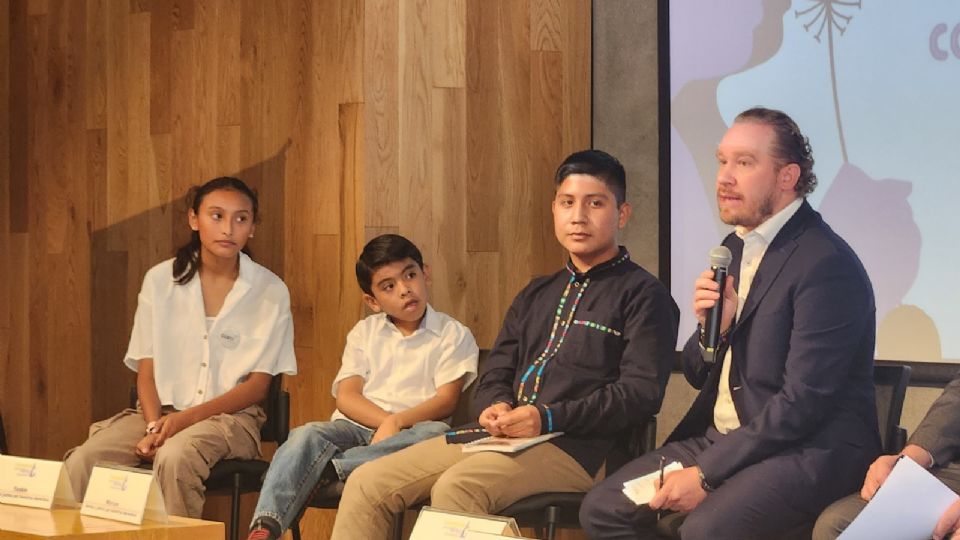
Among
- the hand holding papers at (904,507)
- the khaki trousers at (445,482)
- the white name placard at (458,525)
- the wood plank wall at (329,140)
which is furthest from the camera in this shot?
the wood plank wall at (329,140)

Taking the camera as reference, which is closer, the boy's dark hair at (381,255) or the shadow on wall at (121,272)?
the boy's dark hair at (381,255)

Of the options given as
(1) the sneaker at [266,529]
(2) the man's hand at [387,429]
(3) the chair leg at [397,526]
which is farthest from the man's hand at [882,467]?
(1) the sneaker at [266,529]

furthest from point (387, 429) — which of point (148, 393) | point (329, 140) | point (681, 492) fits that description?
point (329, 140)

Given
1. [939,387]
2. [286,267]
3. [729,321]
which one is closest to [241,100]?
[286,267]

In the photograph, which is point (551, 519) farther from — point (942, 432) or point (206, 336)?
point (206, 336)

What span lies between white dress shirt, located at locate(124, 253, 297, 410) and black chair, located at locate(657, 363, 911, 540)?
1684mm

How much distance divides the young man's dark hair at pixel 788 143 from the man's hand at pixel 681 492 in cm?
75

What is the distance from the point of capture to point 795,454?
2807 millimetres

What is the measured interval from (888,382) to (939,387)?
3.15 feet

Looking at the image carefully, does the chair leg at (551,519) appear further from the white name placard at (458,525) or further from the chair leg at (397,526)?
the white name placard at (458,525)

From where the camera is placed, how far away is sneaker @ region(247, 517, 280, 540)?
11.1ft

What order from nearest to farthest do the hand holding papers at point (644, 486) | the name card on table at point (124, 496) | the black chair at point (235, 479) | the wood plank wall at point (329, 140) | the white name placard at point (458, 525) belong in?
the white name placard at point (458, 525) < the name card on table at point (124, 496) < the hand holding papers at point (644, 486) < the black chair at point (235, 479) < the wood plank wall at point (329, 140)

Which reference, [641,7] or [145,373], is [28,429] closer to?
[145,373]

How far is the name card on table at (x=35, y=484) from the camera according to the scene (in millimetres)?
2830
